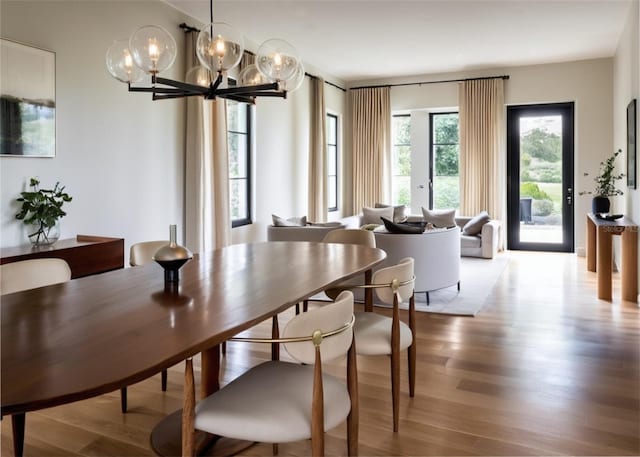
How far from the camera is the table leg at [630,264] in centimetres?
474

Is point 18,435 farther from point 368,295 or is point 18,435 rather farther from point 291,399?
point 368,295

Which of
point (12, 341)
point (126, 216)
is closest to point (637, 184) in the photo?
point (126, 216)

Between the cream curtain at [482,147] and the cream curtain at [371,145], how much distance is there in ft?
4.23

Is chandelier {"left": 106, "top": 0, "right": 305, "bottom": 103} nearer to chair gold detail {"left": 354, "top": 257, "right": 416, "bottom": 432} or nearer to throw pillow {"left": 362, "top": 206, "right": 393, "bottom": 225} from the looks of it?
chair gold detail {"left": 354, "top": 257, "right": 416, "bottom": 432}

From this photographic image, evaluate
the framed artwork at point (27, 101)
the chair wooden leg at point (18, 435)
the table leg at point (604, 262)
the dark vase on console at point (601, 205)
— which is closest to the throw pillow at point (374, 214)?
the dark vase on console at point (601, 205)

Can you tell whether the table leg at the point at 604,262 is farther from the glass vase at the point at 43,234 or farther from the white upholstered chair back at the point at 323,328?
the glass vase at the point at 43,234

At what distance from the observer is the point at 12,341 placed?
1438 mm

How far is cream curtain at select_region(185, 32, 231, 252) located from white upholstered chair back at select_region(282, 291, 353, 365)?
3616mm

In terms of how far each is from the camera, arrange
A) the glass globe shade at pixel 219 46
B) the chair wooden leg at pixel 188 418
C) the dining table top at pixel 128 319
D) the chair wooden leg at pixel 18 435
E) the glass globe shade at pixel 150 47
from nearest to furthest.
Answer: the dining table top at pixel 128 319 < the chair wooden leg at pixel 188 418 < the chair wooden leg at pixel 18 435 < the glass globe shade at pixel 150 47 < the glass globe shade at pixel 219 46

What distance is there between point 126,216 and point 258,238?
236 centimetres

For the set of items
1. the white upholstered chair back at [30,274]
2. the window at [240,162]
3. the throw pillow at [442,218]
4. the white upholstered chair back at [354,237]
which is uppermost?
the window at [240,162]

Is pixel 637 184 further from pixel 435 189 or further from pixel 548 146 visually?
pixel 435 189

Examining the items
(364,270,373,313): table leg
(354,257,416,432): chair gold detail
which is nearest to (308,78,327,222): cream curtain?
(364,270,373,313): table leg

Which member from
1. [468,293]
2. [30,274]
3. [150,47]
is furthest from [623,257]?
[30,274]
